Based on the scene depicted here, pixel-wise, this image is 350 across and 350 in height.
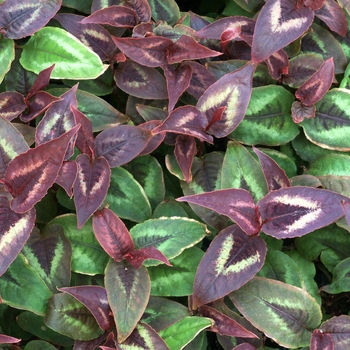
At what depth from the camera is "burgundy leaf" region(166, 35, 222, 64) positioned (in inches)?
42.6

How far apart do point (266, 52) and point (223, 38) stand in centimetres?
14

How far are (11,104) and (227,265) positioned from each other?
1.95 feet

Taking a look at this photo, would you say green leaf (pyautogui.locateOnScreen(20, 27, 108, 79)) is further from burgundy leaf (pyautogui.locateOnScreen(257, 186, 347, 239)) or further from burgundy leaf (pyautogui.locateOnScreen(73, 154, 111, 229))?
burgundy leaf (pyautogui.locateOnScreen(257, 186, 347, 239))

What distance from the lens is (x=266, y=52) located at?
3.48ft

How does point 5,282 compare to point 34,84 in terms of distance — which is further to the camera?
point 34,84

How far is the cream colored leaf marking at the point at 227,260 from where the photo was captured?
0.94 meters

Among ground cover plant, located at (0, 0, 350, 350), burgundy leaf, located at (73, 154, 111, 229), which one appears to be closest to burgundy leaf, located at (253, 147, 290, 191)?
ground cover plant, located at (0, 0, 350, 350)

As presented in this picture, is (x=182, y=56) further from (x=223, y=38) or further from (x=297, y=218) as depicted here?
(x=297, y=218)

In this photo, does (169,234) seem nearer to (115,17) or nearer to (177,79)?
(177,79)

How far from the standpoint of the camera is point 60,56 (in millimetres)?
1121

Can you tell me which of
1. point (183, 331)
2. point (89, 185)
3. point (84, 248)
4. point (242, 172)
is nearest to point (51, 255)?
point (84, 248)

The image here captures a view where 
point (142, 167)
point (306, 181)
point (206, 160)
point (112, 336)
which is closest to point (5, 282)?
point (112, 336)

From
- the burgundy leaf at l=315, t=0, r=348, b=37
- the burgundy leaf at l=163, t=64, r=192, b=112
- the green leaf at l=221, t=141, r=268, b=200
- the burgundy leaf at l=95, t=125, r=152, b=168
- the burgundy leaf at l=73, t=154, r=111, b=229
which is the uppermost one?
the burgundy leaf at l=315, t=0, r=348, b=37

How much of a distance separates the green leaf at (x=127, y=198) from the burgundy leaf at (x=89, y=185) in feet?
0.30
